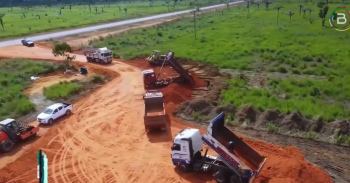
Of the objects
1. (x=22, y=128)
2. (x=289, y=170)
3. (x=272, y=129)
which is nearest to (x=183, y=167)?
(x=289, y=170)

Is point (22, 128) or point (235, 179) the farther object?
point (22, 128)

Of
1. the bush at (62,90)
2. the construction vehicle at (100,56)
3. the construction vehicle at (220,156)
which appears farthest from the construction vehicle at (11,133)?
the construction vehicle at (100,56)

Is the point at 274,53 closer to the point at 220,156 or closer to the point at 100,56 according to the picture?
the point at 100,56

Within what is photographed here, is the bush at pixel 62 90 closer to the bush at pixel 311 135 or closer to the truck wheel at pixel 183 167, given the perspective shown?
the truck wheel at pixel 183 167

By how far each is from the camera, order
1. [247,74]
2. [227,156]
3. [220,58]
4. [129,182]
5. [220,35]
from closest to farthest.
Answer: [227,156] → [129,182] → [247,74] → [220,58] → [220,35]

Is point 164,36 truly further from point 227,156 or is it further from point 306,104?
point 227,156

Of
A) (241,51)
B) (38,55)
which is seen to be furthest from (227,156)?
(38,55)
